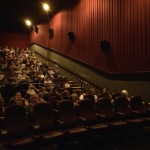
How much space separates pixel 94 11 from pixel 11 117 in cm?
684

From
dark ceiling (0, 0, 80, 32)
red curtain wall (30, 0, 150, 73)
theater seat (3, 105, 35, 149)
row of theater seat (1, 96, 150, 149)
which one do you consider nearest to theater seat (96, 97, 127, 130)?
row of theater seat (1, 96, 150, 149)

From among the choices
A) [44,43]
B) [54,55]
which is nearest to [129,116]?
[54,55]

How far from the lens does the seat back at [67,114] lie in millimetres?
4555

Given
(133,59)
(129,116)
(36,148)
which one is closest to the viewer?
(36,148)

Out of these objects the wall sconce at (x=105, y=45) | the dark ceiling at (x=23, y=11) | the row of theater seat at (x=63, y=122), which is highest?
the dark ceiling at (x=23, y=11)

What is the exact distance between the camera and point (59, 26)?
1309 cm

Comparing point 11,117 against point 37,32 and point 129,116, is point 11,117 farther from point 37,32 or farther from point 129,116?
point 37,32

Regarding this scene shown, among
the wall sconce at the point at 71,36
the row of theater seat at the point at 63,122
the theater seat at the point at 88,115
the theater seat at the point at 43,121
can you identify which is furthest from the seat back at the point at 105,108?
the wall sconce at the point at 71,36

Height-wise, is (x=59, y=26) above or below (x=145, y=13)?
above

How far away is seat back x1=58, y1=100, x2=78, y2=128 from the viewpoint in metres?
4.55

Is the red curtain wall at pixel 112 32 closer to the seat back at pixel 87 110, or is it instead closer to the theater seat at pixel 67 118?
the seat back at pixel 87 110

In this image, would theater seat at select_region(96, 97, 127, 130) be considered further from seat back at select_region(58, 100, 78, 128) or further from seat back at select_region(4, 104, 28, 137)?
seat back at select_region(4, 104, 28, 137)

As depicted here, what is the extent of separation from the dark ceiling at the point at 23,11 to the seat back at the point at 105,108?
7.15 metres

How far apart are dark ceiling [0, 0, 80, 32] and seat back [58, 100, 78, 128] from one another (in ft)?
24.7
